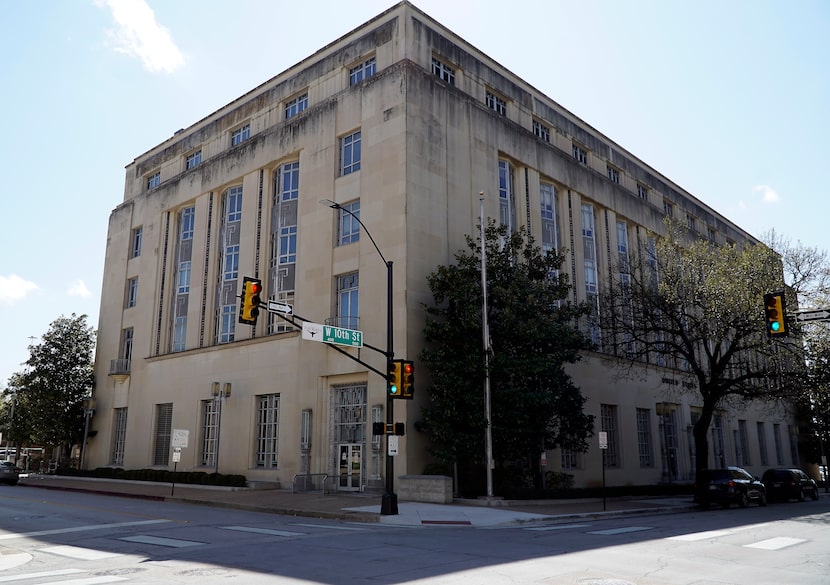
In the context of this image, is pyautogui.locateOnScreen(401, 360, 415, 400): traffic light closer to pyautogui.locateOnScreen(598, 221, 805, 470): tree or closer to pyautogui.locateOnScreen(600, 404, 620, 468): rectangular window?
pyautogui.locateOnScreen(598, 221, 805, 470): tree

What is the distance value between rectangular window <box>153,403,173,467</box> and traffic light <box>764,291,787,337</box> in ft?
106

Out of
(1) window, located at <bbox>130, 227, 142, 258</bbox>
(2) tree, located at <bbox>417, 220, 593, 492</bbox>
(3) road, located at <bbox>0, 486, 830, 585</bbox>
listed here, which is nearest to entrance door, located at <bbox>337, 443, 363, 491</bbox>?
(2) tree, located at <bbox>417, 220, 593, 492</bbox>

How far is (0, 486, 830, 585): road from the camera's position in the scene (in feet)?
31.9

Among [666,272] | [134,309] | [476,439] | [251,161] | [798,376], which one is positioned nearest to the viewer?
[476,439]

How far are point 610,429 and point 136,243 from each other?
33770 mm

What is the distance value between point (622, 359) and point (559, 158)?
1241 cm

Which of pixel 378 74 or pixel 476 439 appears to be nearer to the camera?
pixel 476 439

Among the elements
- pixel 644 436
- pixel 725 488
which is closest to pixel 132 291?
pixel 644 436

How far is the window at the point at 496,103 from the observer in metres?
37.7

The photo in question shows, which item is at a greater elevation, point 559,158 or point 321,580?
point 559,158

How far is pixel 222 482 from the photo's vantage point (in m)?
32.1

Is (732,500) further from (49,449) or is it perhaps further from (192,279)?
(49,449)

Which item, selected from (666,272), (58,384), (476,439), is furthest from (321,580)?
(58,384)

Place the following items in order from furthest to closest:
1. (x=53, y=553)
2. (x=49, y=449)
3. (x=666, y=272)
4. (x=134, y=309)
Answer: (x=49, y=449)
(x=134, y=309)
(x=666, y=272)
(x=53, y=553)
